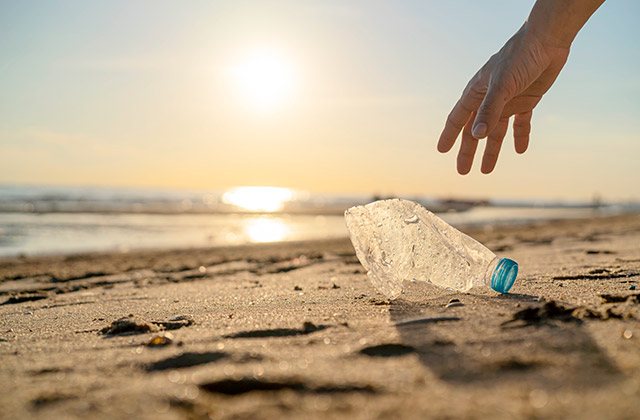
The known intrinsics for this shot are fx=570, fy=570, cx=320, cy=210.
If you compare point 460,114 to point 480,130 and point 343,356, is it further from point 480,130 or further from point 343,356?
point 343,356

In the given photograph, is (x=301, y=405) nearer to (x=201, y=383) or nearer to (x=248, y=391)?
(x=248, y=391)

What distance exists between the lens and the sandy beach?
125 centimetres

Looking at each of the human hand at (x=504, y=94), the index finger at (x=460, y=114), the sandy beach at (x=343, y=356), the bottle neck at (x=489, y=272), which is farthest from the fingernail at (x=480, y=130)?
the bottle neck at (x=489, y=272)

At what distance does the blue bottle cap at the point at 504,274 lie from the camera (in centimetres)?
263

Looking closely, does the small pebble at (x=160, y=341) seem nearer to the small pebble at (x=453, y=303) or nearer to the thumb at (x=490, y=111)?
the small pebble at (x=453, y=303)

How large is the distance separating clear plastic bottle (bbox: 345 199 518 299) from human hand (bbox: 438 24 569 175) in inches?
14.5

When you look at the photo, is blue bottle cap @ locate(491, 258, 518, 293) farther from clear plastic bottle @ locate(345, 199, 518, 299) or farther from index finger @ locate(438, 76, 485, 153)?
index finger @ locate(438, 76, 485, 153)

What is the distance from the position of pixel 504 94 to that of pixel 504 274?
0.85 metres

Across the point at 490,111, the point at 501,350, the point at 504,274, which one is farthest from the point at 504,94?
the point at 501,350

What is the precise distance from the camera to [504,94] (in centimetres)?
226

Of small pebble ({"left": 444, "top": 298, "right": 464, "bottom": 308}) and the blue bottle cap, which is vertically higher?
the blue bottle cap

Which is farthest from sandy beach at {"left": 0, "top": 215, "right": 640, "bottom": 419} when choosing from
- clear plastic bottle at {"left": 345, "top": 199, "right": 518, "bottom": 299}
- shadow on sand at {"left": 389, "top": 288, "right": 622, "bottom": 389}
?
clear plastic bottle at {"left": 345, "top": 199, "right": 518, "bottom": 299}

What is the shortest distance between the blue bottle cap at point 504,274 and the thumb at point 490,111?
2.40 feet

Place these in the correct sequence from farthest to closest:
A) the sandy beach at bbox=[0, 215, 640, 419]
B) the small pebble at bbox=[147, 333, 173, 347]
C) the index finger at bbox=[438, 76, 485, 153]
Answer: the index finger at bbox=[438, 76, 485, 153] → the small pebble at bbox=[147, 333, 173, 347] → the sandy beach at bbox=[0, 215, 640, 419]
